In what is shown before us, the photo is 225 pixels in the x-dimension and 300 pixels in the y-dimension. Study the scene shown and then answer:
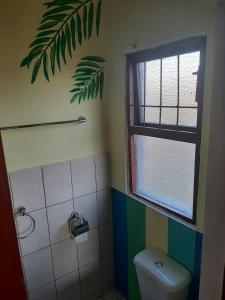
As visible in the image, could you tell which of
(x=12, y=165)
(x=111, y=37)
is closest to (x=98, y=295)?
(x=12, y=165)

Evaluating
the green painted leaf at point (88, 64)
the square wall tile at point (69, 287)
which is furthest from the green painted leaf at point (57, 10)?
the square wall tile at point (69, 287)

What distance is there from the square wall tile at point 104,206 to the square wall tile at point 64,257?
1.04 feet

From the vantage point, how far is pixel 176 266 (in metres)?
1.59

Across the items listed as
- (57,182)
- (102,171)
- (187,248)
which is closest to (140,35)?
(102,171)

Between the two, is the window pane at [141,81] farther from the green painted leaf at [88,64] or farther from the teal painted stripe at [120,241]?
the teal painted stripe at [120,241]

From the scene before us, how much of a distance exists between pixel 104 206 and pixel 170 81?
1.18m

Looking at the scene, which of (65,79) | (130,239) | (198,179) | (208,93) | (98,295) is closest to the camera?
(208,93)

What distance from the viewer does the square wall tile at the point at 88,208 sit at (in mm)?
1953

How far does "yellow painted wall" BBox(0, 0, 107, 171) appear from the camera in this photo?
150 centimetres

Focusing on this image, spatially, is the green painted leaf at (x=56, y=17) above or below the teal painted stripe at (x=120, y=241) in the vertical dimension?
above

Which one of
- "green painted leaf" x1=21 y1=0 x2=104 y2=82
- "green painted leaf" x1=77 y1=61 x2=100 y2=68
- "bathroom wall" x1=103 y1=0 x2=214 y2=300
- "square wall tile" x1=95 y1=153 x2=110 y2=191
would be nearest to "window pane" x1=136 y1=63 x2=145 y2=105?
"bathroom wall" x1=103 y1=0 x2=214 y2=300

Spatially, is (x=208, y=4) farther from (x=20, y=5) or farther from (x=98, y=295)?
(x=98, y=295)

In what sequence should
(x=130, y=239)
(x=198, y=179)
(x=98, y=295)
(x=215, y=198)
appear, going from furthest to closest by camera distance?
(x=98, y=295), (x=130, y=239), (x=198, y=179), (x=215, y=198)

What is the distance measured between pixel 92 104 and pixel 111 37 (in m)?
0.51
